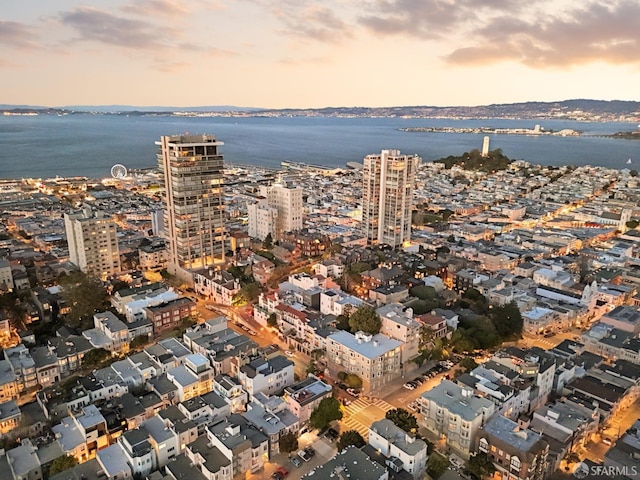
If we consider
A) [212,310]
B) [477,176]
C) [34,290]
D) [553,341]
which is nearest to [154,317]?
[212,310]

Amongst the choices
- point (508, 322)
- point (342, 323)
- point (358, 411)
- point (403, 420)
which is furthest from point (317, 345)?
point (508, 322)

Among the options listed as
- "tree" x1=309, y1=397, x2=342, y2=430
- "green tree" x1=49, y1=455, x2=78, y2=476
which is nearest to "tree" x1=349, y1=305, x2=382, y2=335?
"tree" x1=309, y1=397, x2=342, y2=430

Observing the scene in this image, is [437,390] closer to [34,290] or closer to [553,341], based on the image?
[553,341]

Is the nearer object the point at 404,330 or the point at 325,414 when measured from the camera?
the point at 325,414

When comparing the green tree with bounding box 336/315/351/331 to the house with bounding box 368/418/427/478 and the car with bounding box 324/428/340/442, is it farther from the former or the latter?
the house with bounding box 368/418/427/478

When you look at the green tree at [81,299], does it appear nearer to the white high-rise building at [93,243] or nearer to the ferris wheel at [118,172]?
the white high-rise building at [93,243]

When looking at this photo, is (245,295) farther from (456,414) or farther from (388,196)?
(388,196)
